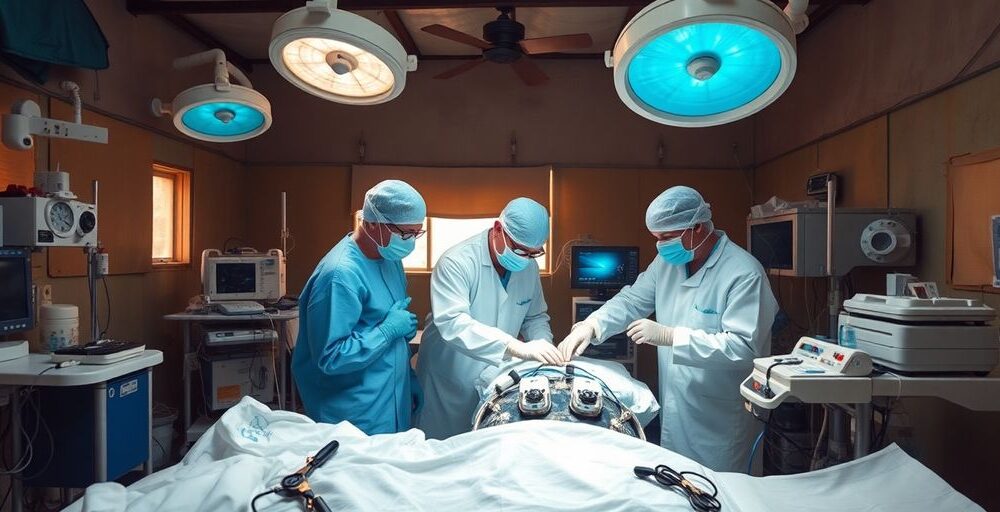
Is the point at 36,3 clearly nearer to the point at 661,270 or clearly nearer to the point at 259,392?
the point at 259,392

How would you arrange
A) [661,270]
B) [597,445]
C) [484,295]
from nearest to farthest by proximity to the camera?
[597,445] → [484,295] → [661,270]

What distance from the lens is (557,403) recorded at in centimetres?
170

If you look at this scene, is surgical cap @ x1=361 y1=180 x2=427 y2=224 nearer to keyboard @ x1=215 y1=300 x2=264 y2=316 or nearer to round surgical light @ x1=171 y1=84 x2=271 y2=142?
round surgical light @ x1=171 y1=84 x2=271 y2=142

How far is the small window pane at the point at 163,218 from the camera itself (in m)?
4.05

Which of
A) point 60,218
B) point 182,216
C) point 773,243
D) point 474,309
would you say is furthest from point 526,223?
point 182,216

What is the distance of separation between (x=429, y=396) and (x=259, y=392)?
6.05 ft

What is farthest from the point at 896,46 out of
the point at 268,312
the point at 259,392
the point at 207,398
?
the point at 207,398

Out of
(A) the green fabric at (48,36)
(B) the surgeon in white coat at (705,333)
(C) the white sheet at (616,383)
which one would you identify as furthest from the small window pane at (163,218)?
(B) the surgeon in white coat at (705,333)

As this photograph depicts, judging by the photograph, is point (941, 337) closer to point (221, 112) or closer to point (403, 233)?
point (403, 233)

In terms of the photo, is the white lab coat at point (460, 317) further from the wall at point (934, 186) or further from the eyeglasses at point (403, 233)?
the wall at point (934, 186)

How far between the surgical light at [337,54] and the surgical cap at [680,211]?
4.15 ft

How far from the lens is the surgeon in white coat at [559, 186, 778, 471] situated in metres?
2.13

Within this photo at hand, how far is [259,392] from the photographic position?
3775 mm

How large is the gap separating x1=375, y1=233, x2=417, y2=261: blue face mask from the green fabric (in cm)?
203
